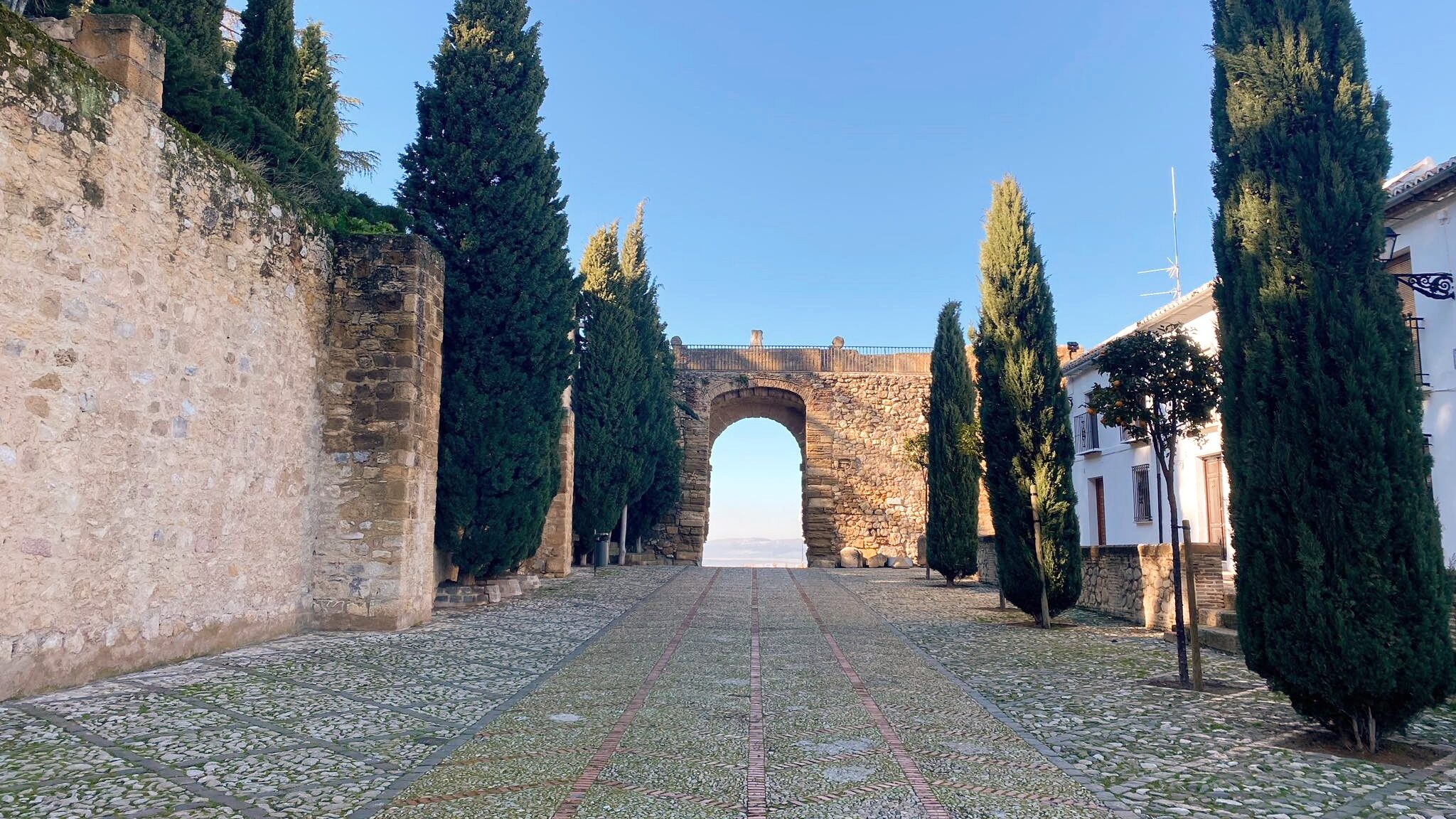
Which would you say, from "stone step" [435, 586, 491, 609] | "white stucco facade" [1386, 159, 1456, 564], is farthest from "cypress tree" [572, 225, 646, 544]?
"white stucco facade" [1386, 159, 1456, 564]

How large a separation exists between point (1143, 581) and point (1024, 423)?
81.7 inches

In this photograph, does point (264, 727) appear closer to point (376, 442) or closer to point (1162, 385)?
point (376, 442)

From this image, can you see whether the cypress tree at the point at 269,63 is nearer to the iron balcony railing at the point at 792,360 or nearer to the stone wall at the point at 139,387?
the stone wall at the point at 139,387

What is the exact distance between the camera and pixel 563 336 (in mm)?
11578

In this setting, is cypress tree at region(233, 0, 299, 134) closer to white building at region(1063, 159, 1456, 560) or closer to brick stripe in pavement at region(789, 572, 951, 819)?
brick stripe in pavement at region(789, 572, 951, 819)

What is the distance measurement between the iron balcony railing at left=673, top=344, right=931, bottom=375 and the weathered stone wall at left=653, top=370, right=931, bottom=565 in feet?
0.45

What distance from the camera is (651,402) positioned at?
20.0 m

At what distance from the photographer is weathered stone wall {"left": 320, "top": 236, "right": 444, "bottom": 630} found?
825cm

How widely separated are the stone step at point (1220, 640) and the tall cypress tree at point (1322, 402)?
3.12m

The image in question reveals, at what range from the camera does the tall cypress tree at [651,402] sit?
778 inches

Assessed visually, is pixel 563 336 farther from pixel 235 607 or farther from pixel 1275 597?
pixel 1275 597

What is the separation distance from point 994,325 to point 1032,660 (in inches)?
169

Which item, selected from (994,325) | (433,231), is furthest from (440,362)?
(994,325)

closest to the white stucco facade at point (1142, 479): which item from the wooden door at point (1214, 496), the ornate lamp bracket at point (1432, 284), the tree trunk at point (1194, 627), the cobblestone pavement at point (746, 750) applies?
the wooden door at point (1214, 496)
